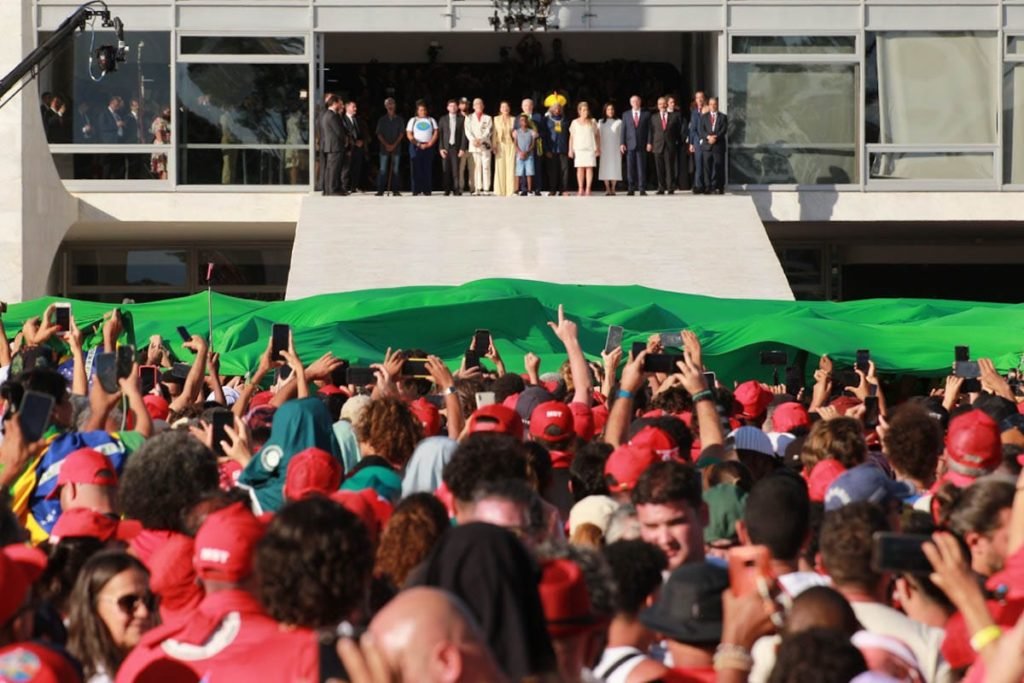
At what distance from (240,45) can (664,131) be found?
23.0 ft

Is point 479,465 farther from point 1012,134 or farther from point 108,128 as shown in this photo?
point 1012,134

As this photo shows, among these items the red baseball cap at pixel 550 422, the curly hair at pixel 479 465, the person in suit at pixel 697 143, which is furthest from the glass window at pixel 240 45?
the curly hair at pixel 479 465

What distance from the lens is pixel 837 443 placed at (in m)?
7.16

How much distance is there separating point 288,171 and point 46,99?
12.3ft

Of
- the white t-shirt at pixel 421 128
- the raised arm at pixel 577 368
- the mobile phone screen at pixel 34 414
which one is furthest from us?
the white t-shirt at pixel 421 128

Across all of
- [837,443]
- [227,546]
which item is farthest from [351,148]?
[227,546]

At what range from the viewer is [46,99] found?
30094 millimetres

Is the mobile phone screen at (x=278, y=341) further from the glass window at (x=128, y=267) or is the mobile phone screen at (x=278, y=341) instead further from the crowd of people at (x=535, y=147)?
the glass window at (x=128, y=267)

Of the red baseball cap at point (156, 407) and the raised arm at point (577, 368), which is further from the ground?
the raised arm at point (577, 368)

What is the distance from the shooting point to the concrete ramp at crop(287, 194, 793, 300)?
25219mm

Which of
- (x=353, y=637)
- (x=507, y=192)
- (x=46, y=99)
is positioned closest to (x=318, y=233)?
(x=507, y=192)

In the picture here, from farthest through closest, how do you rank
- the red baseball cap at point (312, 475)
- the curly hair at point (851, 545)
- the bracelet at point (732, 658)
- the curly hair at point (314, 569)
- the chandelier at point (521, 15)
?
the chandelier at point (521, 15) < the red baseball cap at point (312, 475) < the curly hair at point (851, 545) < the bracelet at point (732, 658) < the curly hair at point (314, 569)

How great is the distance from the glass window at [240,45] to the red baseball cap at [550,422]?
2345 centimetres

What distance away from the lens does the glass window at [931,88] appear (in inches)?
1221
